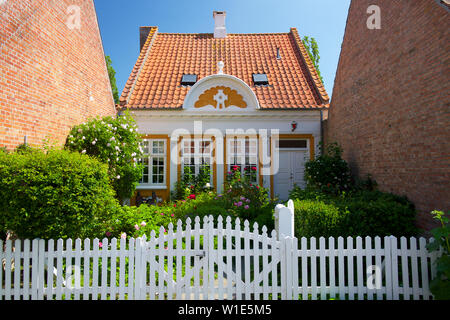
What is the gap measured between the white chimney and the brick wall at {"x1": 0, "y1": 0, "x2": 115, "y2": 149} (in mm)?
6411

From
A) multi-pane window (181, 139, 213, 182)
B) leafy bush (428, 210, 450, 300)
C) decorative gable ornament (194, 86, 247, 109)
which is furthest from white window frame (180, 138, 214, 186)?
leafy bush (428, 210, 450, 300)

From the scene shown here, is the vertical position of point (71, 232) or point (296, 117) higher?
point (296, 117)

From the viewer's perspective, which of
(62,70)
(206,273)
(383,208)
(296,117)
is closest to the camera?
(206,273)

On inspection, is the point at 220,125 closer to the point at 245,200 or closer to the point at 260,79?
the point at 260,79

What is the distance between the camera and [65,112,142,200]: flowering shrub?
Result: 7230 mm

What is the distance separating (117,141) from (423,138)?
7331 mm

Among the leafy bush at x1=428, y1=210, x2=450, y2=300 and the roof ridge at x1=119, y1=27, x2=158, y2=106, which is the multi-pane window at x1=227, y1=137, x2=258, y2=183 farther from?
the leafy bush at x1=428, y1=210, x2=450, y2=300

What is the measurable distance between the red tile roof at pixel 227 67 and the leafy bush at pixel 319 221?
Answer: 562 cm

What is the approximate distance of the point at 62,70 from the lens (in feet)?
22.9

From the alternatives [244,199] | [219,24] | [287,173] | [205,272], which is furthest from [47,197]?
[219,24]

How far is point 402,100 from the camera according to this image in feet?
19.6

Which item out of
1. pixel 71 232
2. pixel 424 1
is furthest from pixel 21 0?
pixel 424 1

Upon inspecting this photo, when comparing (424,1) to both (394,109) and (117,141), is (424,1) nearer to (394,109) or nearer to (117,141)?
(394,109)

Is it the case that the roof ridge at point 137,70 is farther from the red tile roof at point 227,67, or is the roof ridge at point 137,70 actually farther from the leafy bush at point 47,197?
the leafy bush at point 47,197
